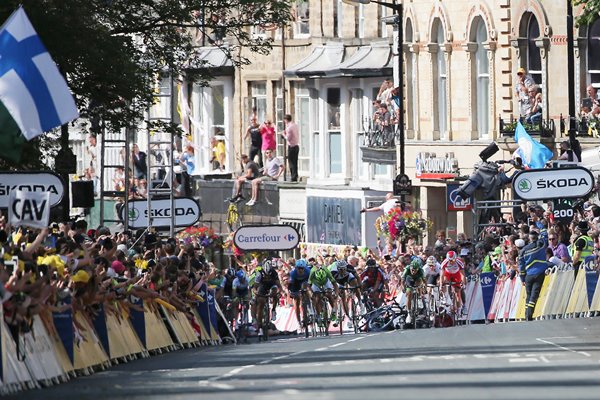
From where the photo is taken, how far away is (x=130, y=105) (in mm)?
39562

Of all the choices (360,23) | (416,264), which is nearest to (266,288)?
(416,264)

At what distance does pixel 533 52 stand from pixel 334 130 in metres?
13.0

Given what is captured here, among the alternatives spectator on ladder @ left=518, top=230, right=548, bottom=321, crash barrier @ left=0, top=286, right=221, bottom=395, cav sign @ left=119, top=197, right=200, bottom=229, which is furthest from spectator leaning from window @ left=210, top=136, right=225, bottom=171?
crash barrier @ left=0, top=286, right=221, bottom=395

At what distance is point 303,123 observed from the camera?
65562 millimetres

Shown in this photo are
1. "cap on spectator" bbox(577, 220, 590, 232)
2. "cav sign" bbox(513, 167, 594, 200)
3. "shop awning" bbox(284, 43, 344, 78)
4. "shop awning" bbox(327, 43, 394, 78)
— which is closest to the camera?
"cap on spectator" bbox(577, 220, 590, 232)

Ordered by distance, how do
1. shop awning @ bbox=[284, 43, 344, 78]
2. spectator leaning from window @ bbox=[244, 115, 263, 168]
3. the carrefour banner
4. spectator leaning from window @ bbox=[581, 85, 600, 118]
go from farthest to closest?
1. spectator leaning from window @ bbox=[244, 115, 263, 168]
2. shop awning @ bbox=[284, 43, 344, 78]
3. the carrefour banner
4. spectator leaning from window @ bbox=[581, 85, 600, 118]

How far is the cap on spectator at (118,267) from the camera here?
31.4 m

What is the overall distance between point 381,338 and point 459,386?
41.0ft

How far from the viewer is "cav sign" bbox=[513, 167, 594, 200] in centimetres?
4047

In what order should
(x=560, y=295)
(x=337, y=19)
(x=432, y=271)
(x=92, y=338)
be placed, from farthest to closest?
(x=337, y=19) → (x=432, y=271) → (x=560, y=295) → (x=92, y=338)

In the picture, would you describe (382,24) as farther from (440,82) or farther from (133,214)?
(133,214)

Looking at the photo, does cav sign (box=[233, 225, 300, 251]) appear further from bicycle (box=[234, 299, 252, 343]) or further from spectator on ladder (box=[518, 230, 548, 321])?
spectator on ladder (box=[518, 230, 548, 321])

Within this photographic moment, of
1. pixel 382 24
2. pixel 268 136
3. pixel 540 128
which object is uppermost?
pixel 382 24

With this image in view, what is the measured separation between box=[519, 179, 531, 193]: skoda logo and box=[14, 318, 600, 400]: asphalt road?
6941 mm
